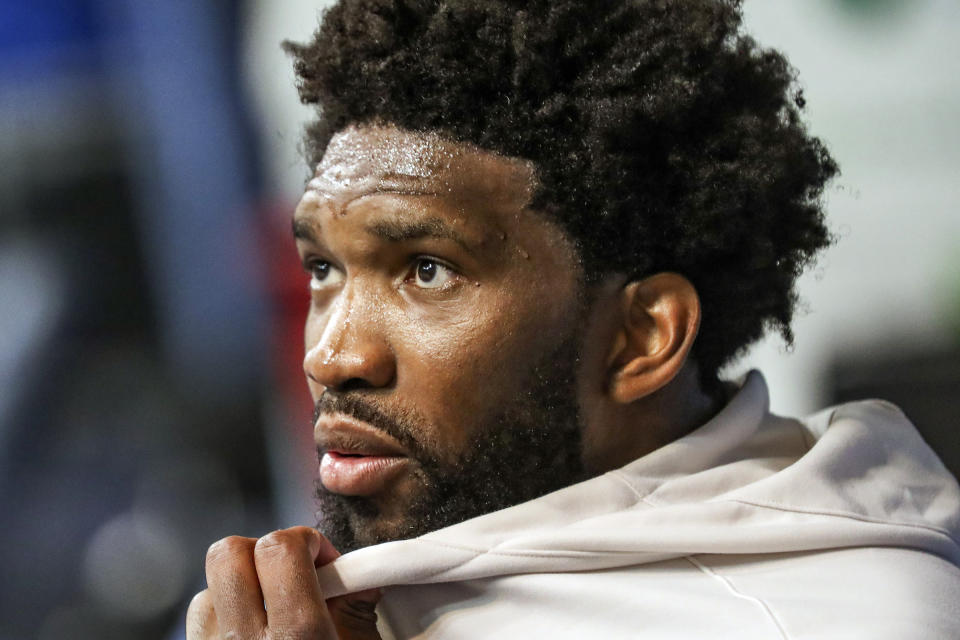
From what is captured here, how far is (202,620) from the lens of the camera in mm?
1758

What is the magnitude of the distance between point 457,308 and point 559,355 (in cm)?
21

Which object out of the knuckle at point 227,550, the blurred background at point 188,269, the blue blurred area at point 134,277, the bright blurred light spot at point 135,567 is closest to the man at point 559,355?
the knuckle at point 227,550

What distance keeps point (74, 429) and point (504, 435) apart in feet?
10.2

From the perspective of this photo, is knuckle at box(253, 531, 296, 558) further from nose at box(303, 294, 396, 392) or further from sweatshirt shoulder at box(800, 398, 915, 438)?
sweatshirt shoulder at box(800, 398, 915, 438)

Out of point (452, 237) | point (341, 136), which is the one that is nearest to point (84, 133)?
point (341, 136)

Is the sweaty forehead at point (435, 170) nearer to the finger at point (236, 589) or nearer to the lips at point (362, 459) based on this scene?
the lips at point (362, 459)

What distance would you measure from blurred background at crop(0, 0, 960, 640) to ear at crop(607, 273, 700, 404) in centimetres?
220

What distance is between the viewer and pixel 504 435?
1973 millimetres

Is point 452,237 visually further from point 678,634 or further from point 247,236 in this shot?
point 247,236

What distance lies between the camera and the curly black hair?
2.02m

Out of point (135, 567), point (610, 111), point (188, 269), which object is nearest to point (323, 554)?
point (610, 111)

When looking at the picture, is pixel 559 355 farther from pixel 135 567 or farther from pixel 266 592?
pixel 135 567

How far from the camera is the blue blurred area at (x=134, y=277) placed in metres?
4.51

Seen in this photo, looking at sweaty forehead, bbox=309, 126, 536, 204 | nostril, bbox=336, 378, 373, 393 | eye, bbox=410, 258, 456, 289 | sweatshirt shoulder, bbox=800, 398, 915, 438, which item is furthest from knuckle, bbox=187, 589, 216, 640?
sweatshirt shoulder, bbox=800, 398, 915, 438
